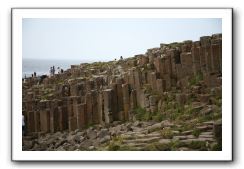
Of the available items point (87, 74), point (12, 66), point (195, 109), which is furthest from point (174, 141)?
point (12, 66)

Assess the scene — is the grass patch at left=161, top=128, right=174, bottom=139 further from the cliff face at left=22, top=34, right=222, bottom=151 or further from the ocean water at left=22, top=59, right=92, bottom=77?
the ocean water at left=22, top=59, right=92, bottom=77

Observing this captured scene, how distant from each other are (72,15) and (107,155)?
1.13 meters

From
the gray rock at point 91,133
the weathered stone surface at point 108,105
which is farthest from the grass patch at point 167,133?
the gray rock at point 91,133

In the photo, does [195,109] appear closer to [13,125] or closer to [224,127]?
[224,127]

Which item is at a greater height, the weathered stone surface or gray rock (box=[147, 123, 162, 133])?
the weathered stone surface

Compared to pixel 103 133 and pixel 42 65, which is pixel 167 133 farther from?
pixel 42 65

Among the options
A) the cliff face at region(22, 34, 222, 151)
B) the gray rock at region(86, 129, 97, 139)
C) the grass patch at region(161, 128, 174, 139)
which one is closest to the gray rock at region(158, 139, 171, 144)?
the grass patch at region(161, 128, 174, 139)

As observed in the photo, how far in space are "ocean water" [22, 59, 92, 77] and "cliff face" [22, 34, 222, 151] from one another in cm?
5

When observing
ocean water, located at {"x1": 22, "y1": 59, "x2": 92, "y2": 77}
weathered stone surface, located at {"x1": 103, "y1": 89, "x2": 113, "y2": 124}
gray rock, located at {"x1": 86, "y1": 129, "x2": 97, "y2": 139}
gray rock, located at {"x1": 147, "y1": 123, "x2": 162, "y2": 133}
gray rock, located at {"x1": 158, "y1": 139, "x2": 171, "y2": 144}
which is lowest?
gray rock, located at {"x1": 158, "y1": 139, "x2": 171, "y2": 144}

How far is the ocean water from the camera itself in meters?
7.04

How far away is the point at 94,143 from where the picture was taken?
711 cm

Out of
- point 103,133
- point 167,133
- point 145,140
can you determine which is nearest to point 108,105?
point 103,133

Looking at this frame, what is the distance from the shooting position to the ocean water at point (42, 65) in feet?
23.1

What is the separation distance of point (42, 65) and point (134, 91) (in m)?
0.75
